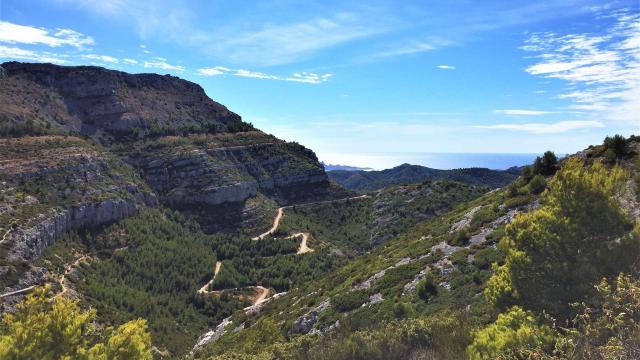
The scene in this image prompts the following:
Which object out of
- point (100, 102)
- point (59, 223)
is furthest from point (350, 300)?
point (100, 102)

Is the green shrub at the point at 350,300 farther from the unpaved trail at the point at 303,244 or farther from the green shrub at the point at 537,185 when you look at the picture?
the unpaved trail at the point at 303,244

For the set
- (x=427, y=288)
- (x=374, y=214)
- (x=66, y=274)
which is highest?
(x=427, y=288)

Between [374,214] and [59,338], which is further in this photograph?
[374,214]

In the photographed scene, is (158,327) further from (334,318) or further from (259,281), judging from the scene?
(334,318)

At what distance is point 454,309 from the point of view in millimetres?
26391

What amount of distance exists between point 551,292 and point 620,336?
22.5 ft

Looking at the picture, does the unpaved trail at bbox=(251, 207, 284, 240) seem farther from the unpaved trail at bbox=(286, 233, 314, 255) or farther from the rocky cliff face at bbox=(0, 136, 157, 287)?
the rocky cliff face at bbox=(0, 136, 157, 287)

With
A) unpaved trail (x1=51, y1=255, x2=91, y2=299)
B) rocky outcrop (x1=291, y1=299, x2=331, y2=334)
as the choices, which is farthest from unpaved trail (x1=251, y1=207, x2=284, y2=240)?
rocky outcrop (x1=291, y1=299, x2=331, y2=334)

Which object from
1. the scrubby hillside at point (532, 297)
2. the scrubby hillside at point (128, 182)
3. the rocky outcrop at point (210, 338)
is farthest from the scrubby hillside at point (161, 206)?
the scrubby hillside at point (532, 297)

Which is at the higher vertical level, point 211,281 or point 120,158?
point 120,158

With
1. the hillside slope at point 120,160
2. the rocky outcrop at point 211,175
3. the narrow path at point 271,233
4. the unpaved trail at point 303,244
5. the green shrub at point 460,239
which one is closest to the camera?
the green shrub at point 460,239

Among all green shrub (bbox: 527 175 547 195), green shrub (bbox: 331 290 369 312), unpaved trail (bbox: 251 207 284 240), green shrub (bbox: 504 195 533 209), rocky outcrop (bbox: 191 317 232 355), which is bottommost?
rocky outcrop (bbox: 191 317 232 355)

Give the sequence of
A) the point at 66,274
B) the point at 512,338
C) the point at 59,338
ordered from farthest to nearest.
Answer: the point at 66,274 < the point at 59,338 < the point at 512,338

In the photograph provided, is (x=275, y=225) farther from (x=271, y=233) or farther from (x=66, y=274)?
(x=66, y=274)
